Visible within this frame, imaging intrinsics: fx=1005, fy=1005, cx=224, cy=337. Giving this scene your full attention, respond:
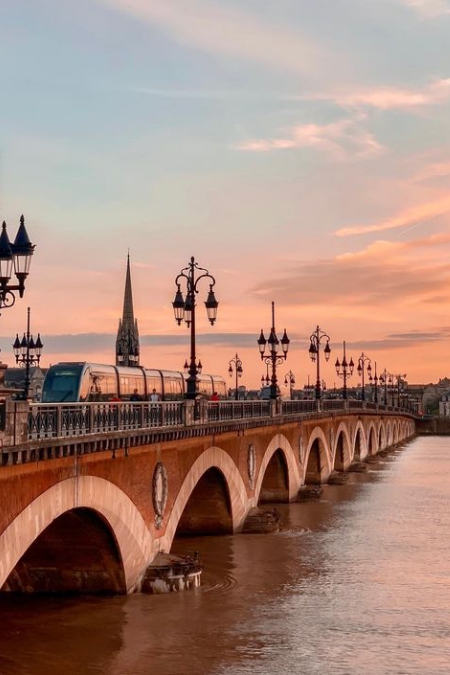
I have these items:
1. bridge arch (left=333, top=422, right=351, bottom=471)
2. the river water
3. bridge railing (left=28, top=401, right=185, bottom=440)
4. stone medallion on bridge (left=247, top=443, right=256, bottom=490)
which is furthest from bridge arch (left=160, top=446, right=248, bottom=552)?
bridge arch (left=333, top=422, right=351, bottom=471)

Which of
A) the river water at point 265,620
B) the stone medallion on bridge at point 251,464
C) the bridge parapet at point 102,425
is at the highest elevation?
the bridge parapet at point 102,425

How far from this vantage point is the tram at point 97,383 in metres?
36.6

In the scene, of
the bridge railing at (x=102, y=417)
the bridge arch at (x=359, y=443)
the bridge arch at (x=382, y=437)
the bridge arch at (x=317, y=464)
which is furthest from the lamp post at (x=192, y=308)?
the bridge arch at (x=382, y=437)

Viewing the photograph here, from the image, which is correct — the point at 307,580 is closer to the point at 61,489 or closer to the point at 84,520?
the point at 84,520

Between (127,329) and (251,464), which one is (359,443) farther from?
(127,329)

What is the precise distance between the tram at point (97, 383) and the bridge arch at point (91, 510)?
9140mm

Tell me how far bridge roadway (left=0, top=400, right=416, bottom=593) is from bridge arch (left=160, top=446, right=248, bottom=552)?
0.03 metres

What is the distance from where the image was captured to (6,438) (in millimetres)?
16234

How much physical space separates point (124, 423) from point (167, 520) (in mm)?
4459

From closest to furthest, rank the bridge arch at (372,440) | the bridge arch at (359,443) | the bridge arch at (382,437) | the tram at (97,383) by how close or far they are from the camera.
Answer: the tram at (97,383) < the bridge arch at (359,443) < the bridge arch at (372,440) < the bridge arch at (382,437)

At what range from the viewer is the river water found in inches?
744

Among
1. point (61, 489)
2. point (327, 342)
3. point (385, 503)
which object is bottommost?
point (385, 503)

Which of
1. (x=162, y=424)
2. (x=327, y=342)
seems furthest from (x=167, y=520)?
(x=327, y=342)

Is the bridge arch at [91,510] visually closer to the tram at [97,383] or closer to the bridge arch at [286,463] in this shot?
the tram at [97,383]
